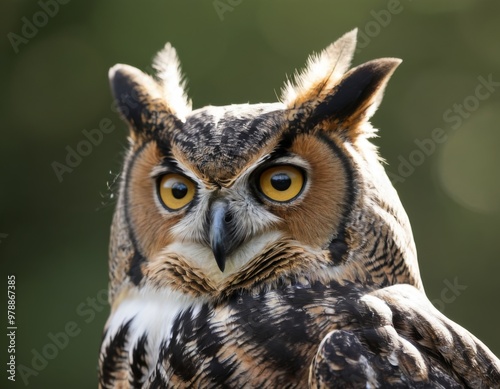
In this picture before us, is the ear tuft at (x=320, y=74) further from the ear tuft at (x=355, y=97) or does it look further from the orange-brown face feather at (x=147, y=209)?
the orange-brown face feather at (x=147, y=209)

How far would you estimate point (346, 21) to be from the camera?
24.2 feet

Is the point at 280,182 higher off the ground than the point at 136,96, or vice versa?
the point at 136,96

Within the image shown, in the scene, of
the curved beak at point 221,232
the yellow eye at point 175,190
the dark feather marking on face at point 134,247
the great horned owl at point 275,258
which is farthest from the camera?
the dark feather marking on face at point 134,247

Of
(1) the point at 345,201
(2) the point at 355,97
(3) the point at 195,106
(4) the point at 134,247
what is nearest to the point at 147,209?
(4) the point at 134,247

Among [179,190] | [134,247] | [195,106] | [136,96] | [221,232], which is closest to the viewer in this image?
[221,232]

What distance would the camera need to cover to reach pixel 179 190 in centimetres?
258

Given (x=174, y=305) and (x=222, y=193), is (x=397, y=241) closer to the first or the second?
(x=222, y=193)

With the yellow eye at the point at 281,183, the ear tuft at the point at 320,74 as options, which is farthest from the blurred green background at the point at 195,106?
the yellow eye at the point at 281,183

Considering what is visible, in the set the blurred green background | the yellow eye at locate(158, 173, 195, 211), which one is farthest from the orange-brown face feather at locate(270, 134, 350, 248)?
the blurred green background

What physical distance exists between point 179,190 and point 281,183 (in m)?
0.35

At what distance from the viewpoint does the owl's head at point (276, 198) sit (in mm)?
2410

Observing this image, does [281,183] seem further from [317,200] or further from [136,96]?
[136,96]

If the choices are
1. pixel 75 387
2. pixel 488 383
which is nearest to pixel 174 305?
pixel 488 383

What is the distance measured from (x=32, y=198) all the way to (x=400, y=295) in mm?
4854
